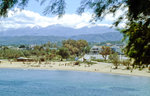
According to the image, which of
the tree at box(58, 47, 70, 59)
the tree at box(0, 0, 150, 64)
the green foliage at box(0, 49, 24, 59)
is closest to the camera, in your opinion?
the tree at box(0, 0, 150, 64)

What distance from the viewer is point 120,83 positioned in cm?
1823

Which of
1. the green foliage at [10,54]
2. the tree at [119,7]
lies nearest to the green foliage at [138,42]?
the tree at [119,7]

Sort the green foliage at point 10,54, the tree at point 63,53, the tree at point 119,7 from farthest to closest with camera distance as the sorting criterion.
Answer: the green foliage at point 10,54 → the tree at point 63,53 → the tree at point 119,7

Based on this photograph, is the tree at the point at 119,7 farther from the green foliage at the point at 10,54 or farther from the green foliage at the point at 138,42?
the green foliage at the point at 10,54

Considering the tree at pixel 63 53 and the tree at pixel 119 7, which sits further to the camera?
the tree at pixel 63 53

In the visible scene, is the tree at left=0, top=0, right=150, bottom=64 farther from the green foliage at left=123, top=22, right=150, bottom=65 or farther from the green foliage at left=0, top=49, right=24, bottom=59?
the green foliage at left=0, top=49, right=24, bottom=59

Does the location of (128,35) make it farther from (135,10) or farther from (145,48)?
(135,10)

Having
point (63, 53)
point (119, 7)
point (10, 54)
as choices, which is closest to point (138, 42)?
point (119, 7)

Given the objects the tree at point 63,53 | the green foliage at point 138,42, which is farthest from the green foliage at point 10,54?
the green foliage at point 138,42

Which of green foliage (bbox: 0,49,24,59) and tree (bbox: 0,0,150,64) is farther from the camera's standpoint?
green foliage (bbox: 0,49,24,59)

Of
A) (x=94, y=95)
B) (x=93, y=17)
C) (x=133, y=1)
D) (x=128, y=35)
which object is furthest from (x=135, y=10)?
(x=94, y=95)

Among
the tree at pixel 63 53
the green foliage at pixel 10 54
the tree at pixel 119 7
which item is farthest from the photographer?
the green foliage at pixel 10 54

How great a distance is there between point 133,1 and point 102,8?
36cm

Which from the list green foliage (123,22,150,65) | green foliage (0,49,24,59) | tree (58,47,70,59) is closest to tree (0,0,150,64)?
green foliage (123,22,150,65)
